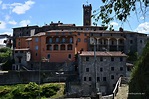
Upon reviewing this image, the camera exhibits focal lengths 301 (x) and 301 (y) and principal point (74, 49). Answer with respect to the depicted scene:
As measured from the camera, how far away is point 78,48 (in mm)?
73125

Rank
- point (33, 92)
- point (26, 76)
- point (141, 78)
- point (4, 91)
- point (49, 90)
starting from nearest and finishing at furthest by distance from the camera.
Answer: point (141, 78)
point (33, 92)
point (49, 90)
point (4, 91)
point (26, 76)

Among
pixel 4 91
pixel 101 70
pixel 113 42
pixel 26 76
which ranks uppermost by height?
pixel 113 42

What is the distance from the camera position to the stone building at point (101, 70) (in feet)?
181

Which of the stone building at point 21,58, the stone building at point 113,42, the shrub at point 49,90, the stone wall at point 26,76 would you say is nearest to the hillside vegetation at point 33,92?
the shrub at point 49,90

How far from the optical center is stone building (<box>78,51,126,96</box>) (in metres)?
55.2

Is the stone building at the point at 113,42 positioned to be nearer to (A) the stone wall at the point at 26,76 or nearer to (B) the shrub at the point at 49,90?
(A) the stone wall at the point at 26,76

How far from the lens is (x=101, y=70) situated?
185 ft

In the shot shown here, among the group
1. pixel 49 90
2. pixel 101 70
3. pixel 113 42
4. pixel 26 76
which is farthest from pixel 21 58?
pixel 113 42

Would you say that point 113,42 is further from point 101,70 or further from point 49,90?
point 49,90

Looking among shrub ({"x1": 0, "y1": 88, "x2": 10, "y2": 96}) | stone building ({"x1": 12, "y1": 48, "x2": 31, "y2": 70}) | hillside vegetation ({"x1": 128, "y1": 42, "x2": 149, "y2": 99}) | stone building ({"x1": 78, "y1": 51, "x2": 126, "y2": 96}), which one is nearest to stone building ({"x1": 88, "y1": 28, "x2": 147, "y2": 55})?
stone building ({"x1": 12, "y1": 48, "x2": 31, "y2": 70})

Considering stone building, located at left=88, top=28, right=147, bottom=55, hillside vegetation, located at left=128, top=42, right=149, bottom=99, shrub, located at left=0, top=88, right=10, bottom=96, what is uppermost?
stone building, located at left=88, top=28, right=147, bottom=55

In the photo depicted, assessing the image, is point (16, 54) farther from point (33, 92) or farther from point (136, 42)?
point (136, 42)

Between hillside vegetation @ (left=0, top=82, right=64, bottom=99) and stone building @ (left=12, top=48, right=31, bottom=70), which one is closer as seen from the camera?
hillside vegetation @ (left=0, top=82, right=64, bottom=99)

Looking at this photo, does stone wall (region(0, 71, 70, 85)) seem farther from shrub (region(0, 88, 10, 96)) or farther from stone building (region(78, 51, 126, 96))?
stone building (region(78, 51, 126, 96))
